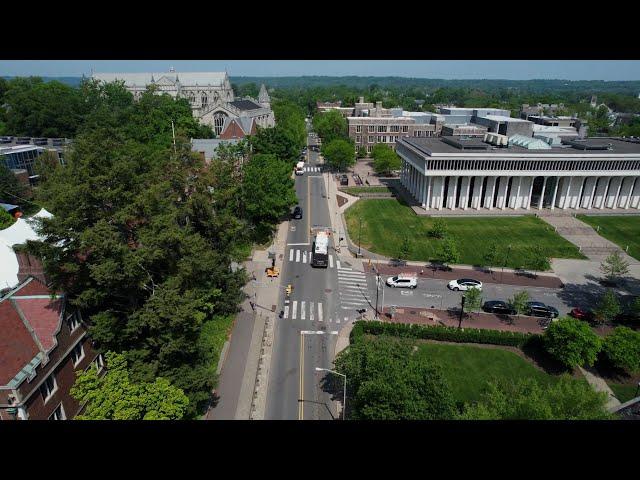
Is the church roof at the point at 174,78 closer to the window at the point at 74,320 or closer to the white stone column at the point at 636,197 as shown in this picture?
the white stone column at the point at 636,197

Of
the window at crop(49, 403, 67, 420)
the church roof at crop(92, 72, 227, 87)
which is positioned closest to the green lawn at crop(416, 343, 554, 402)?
the window at crop(49, 403, 67, 420)

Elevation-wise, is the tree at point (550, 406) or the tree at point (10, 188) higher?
the tree at point (10, 188)

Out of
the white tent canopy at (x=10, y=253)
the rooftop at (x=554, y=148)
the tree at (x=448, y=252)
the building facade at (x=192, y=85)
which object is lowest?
the tree at (x=448, y=252)

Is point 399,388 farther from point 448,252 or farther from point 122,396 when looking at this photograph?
point 448,252

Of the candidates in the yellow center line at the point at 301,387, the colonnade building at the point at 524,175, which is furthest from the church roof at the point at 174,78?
the yellow center line at the point at 301,387

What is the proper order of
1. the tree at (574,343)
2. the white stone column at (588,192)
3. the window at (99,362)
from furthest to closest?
the white stone column at (588,192) < the tree at (574,343) < the window at (99,362)

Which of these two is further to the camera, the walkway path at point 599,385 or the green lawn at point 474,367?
the green lawn at point 474,367

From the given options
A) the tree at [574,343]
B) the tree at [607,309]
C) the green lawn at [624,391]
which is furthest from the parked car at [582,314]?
the green lawn at [624,391]

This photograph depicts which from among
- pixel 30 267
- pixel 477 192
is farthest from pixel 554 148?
pixel 30 267

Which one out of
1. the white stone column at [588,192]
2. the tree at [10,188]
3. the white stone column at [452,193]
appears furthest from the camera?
the white stone column at [588,192]
